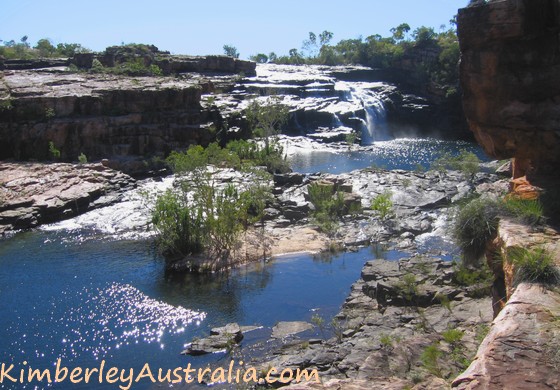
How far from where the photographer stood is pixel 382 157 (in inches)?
1768

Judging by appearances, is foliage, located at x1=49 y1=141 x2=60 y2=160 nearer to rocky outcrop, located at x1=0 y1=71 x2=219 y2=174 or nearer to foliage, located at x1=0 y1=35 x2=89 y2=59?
rocky outcrop, located at x1=0 y1=71 x2=219 y2=174

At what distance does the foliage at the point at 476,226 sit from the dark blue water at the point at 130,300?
493 centimetres

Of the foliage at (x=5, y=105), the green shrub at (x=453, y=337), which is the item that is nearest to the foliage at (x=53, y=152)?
the foliage at (x=5, y=105)

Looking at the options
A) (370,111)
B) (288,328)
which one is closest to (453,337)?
(288,328)

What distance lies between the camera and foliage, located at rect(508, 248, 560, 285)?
8266mm

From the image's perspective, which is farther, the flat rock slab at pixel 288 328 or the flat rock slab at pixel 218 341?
the flat rock slab at pixel 288 328

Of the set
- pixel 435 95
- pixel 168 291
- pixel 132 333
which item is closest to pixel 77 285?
pixel 168 291

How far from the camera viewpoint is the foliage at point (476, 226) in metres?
11.6

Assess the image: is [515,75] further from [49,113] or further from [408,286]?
[49,113]

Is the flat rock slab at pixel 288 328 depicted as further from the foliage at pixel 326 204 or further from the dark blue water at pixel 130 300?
the foliage at pixel 326 204

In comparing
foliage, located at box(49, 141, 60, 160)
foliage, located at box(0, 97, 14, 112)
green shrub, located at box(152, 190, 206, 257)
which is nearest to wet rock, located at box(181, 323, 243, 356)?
green shrub, located at box(152, 190, 206, 257)

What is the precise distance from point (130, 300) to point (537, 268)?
12566 millimetres

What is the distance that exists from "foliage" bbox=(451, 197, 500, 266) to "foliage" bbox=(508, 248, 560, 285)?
2803 mm

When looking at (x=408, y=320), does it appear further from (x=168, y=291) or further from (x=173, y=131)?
(x=173, y=131)
